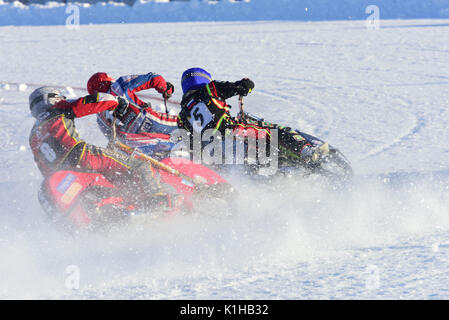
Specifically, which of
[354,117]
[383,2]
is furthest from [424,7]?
[354,117]

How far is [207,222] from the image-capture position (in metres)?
4.97

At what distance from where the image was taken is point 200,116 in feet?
18.3

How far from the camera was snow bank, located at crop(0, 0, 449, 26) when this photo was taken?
1998cm

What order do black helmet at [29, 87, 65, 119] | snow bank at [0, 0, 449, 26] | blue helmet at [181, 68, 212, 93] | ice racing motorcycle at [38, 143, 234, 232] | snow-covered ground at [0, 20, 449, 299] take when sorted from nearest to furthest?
snow-covered ground at [0, 20, 449, 299] → ice racing motorcycle at [38, 143, 234, 232] → black helmet at [29, 87, 65, 119] → blue helmet at [181, 68, 212, 93] → snow bank at [0, 0, 449, 26]

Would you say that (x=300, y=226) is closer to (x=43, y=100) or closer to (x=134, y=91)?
(x=43, y=100)

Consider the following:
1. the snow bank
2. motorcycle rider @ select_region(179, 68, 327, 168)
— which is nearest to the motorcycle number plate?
motorcycle rider @ select_region(179, 68, 327, 168)

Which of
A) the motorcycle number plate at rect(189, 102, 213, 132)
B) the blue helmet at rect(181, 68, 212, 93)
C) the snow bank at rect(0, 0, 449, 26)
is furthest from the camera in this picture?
the snow bank at rect(0, 0, 449, 26)

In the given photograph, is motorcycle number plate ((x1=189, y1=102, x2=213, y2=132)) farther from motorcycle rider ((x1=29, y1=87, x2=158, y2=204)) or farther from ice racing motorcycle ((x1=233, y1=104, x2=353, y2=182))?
motorcycle rider ((x1=29, y1=87, x2=158, y2=204))

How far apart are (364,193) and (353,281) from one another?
1850mm

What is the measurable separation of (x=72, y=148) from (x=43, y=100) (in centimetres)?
52

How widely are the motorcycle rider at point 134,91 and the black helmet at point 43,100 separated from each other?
54.2 inches

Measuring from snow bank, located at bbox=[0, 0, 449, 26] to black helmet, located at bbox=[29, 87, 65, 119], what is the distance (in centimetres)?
1682

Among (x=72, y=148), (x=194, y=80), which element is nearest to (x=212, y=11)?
(x=194, y=80)
